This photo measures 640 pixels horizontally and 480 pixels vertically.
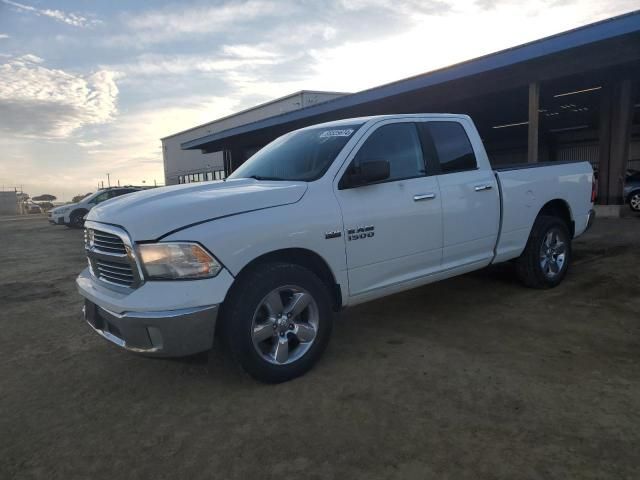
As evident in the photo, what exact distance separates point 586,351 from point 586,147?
103 feet

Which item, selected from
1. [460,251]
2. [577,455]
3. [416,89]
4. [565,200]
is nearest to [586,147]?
[416,89]

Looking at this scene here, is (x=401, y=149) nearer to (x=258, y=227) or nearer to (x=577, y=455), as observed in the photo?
(x=258, y=227)

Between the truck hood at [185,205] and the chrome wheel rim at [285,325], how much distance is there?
653mm

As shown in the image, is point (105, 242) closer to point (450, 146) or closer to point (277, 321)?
point (277, 321)

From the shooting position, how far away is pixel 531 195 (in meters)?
5.21

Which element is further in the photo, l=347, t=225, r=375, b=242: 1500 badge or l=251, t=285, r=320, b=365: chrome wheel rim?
l=347, t=225, r=375, b=242: 1500 badge

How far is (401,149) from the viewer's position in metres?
4.24

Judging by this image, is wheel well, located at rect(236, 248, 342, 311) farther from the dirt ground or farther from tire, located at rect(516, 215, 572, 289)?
tire, located at rect(516, 215, 572, 289)

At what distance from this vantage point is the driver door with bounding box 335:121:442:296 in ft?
12.2

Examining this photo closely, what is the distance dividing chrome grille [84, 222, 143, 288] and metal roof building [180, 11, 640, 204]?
459 inches

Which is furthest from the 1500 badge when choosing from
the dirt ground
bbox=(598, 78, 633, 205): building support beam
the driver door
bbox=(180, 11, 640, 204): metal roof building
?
bbox=(598, 78, 633, 205): building support beam

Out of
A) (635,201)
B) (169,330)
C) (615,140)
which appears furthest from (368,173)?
(635,201)

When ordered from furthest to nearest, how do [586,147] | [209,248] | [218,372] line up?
[586,147] → [218,372] → [209,248]

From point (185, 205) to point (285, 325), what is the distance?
110 cm
